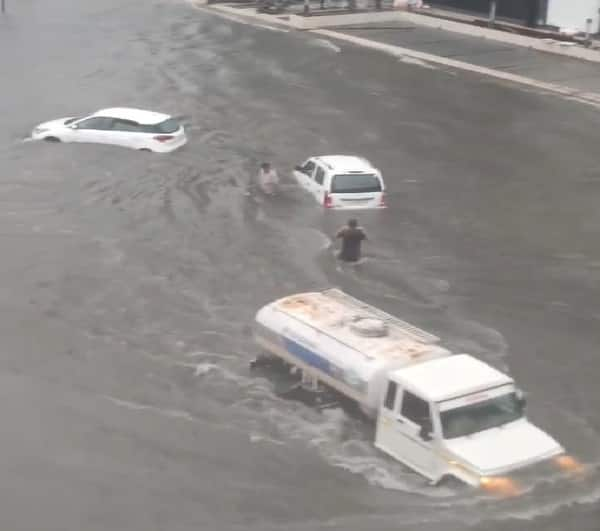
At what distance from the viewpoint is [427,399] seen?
17.0 metres

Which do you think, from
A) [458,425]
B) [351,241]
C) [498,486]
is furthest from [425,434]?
[351,241]

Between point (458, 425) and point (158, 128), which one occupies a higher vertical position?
point (458, 425)

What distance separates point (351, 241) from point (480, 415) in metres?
10.1

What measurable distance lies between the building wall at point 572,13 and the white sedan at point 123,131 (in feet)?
87.5

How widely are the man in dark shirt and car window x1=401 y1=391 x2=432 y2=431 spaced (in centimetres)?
969

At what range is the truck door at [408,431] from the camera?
55.8 ft

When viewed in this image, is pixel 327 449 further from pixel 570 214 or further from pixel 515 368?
pixel 570 214

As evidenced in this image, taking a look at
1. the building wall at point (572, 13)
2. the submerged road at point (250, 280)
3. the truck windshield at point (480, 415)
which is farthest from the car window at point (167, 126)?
the building wall at point (572, 13)

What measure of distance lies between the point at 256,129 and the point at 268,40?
1828cm

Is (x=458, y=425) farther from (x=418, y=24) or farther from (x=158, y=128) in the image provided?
(x=418, y=24)

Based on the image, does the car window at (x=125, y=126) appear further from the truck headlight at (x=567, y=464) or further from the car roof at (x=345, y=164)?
the truck headlight at (x=567, y=464)

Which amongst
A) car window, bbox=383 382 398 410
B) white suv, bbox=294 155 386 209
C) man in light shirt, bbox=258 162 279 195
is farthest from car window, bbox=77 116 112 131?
car window, bbox=383 382 398 410

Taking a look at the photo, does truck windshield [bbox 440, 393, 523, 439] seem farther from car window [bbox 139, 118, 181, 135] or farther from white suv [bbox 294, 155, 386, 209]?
car window [bbox 139, 118, 181, 135]

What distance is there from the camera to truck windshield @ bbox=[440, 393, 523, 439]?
55.6ft
